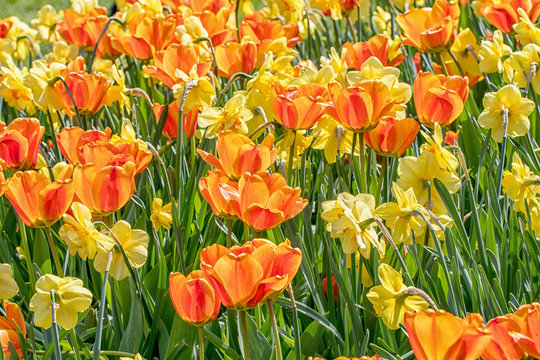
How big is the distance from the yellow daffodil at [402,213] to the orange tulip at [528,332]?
0.35 meters

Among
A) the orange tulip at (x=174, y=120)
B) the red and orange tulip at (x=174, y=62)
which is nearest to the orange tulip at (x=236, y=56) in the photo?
the red and orange tulip at (x=174, y=62)

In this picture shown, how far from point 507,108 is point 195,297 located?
0.81 metres

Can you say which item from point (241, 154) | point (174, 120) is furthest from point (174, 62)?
point (241, 154)

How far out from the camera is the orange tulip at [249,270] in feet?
3.24

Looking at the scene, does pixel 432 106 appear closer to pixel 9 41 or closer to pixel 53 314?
pixel 53 314

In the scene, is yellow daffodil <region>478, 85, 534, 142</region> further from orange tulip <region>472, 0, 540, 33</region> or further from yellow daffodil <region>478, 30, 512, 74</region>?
orange tulip <region>472, 0, 540, 33</region>

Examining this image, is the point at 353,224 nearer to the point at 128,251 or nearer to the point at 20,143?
the point at 128,251

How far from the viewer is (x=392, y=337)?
1307mm

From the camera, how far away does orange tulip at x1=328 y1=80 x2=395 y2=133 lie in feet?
4.58

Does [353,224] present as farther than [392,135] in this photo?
No

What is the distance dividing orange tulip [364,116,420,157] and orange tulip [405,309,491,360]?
2.13 ft

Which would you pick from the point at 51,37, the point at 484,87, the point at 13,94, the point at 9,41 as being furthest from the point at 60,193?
the point at 51,37

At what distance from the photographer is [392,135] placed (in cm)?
146

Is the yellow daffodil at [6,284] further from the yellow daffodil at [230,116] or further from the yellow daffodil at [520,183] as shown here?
the yellow daffodil at [520,183]
